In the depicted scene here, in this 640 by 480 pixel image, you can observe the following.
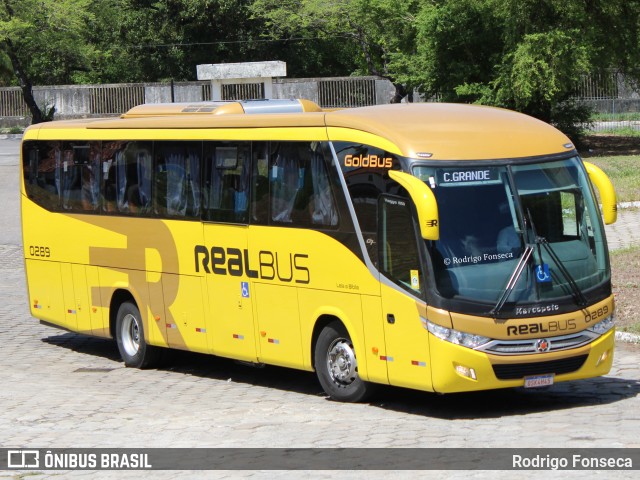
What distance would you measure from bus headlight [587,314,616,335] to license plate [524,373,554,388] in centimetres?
67

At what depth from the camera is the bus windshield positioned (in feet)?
34.7

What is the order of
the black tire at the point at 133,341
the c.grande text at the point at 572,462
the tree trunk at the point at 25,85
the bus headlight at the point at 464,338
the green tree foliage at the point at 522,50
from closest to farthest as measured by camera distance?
1. the c.grande text at the point at 572,462
2. the bus headlight at the point at 464,338
3. the black tire at the point at 133,341
4. the green tree foliage at the point at 522,50
5. the tree trunk at the point at 25,85

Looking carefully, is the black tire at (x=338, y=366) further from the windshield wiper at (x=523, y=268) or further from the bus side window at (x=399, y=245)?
the windshield wiper at (x=523, y=268)

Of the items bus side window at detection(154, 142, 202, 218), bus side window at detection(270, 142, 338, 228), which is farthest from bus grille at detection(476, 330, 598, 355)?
bus side window at detection(154, 142, 202, 218)

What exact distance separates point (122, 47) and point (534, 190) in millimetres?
55631

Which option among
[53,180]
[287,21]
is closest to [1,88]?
[287,21]

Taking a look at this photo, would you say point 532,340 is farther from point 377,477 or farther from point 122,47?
point 122,47

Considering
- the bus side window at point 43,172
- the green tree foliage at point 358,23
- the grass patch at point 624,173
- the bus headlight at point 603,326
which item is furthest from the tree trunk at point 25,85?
the bus headlight at point 603,326

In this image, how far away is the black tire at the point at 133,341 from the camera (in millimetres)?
14984

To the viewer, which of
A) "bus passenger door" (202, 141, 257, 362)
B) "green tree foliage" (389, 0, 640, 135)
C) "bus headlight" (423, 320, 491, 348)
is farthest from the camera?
"green tree foliage" (389, 0, 640, 135)

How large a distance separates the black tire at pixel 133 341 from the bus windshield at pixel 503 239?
5.65m

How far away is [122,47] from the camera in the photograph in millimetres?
64000

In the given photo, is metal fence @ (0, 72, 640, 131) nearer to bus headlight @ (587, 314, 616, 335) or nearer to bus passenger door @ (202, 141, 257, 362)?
bus passenger door @ (202, 141, 257, 362)

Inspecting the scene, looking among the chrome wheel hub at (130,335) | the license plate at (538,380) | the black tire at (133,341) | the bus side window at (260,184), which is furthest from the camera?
the chrome wheel hub at (130,335)
